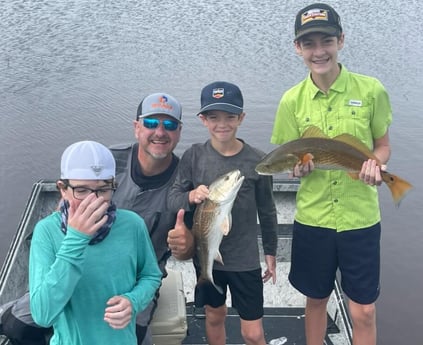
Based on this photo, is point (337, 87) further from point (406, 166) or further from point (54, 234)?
point (406, 166)

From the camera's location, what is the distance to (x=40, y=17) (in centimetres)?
1672

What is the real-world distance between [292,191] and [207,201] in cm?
267

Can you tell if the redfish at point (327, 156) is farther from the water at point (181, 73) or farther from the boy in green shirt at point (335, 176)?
the water at point (181, 73)

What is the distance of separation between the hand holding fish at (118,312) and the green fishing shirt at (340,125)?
1.61 m

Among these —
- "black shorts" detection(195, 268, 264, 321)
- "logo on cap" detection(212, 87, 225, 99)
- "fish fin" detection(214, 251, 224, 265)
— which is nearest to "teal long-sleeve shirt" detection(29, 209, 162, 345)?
"fish fin" detection(214, 251, 224, 265)

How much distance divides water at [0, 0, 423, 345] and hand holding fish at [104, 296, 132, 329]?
4.47 meters

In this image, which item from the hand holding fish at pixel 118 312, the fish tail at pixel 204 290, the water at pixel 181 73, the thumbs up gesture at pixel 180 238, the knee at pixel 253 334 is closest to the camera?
the hand holding fish at pixel 118 312

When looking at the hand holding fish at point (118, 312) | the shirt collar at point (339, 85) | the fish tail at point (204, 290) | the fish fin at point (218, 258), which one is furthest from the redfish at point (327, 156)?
the hand holding fish at point (118, 312)

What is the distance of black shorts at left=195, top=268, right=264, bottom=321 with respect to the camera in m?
3.62

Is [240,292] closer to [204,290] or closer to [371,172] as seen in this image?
[204,290]

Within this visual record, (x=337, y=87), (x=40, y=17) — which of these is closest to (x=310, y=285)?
(x=337, y=87)

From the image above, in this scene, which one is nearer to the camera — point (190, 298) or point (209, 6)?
point (190, 298)

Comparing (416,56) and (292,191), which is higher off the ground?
(416,56)

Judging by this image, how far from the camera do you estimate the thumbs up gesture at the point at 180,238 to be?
11.0 ft
